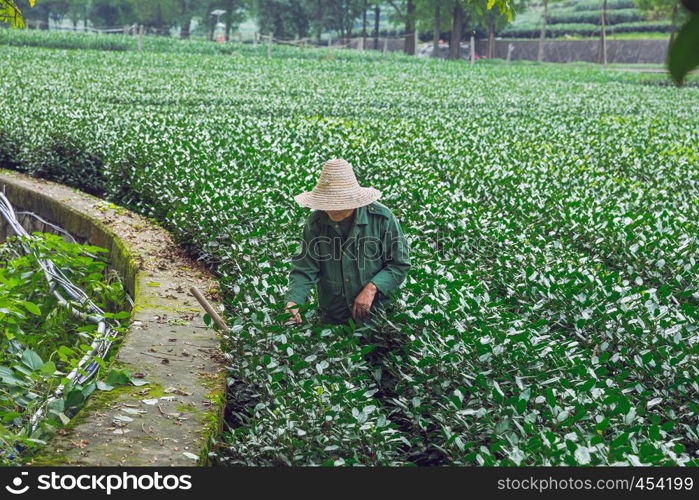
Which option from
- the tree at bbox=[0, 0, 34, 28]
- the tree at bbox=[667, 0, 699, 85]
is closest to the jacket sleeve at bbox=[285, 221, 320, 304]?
the tree at bbox=[0, 0, 34, 28]

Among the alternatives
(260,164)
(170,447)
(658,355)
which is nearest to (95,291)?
(260,164)

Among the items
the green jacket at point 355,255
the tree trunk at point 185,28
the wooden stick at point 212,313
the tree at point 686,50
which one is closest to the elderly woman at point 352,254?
the green jacket at point 355,255

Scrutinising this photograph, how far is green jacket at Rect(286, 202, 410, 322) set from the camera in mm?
4254

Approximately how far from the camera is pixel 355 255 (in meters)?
4.27

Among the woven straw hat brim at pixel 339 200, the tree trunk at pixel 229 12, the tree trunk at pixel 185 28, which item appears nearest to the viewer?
the woven straw hat brim at pixel 339 200

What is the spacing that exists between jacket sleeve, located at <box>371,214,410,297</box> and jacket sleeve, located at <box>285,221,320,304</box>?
12.7 inches

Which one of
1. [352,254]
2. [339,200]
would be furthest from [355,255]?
[339,200]

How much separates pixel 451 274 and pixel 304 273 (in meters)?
0.91

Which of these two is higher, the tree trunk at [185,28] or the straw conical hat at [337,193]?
the tree trunk at [185,28]

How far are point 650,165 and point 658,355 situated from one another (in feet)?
22.9

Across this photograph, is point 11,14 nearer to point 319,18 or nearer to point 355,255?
point 355,255

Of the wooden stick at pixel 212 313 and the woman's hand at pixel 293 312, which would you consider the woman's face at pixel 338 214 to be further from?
the wooden stick at pixel 212 313

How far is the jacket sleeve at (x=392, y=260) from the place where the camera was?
4.23 meters

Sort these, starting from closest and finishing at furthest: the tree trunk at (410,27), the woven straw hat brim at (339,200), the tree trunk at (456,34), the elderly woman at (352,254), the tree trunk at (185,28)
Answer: the woven straw hat brim at (339,200) < the elderly woman at (352,254) < the tree trunk at (456,34) < the tree trunk at (410,27) < the tree trunk at (185,28)
